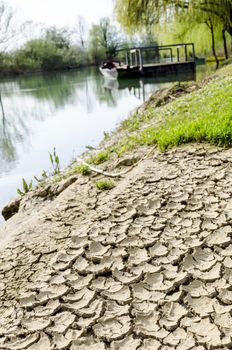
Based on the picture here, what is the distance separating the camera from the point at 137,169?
3.60 meters

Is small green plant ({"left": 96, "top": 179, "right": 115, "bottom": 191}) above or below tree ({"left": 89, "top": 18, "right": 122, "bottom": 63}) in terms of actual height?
below

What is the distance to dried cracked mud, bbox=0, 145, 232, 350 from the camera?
1662 millimetres

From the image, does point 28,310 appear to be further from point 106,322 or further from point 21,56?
point 21,56

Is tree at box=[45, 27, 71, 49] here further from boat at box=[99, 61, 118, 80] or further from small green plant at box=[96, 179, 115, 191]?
small green plant at box=[96, 179, 115, 191]

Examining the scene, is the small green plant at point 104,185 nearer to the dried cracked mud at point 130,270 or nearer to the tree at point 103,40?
the dried cracked mud at point 130,270

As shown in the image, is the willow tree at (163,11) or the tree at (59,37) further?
the tree at (59,37)

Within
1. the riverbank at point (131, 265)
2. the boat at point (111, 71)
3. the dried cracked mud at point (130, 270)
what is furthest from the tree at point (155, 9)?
the dried cracked mud at point (130, 270)

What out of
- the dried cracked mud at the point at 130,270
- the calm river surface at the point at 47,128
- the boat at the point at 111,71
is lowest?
the calm river surface at the point at 47,128

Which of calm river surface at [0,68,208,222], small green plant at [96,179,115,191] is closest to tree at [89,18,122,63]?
calm river surface at [0,68,208,222]

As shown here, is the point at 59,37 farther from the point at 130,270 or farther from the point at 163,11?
the point at 130,270

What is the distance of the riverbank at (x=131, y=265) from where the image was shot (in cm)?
167

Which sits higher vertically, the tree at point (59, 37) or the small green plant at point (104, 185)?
the tree at point (59, 37)

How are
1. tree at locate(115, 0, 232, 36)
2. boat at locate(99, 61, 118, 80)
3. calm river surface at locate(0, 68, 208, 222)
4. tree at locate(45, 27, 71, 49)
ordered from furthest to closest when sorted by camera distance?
1. tree at locate(45, 27, 71, 49)
2. boat at locate(99, 61, 118, 80)
3. tree at locate(115, 0, 232, 36)
4. calm river surface at locate(0, 68, 208, 222)

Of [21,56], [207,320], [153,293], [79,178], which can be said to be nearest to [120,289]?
[153,293]
